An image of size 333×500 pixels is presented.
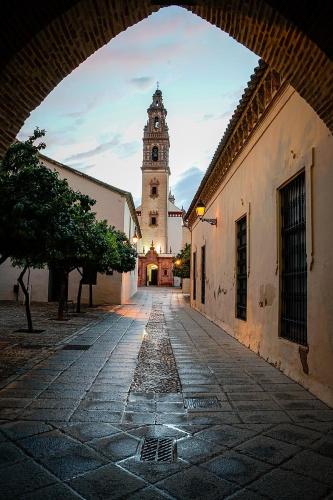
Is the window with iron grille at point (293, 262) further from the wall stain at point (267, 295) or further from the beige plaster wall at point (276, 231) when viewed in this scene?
the wall stain at point (267, 295)

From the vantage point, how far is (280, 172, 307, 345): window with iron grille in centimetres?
547

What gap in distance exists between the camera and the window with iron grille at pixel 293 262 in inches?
215

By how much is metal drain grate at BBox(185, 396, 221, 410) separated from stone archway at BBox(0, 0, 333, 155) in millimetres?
3065

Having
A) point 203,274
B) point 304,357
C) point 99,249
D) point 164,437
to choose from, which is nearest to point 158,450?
point 164,437

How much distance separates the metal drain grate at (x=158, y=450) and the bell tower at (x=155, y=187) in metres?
47.0

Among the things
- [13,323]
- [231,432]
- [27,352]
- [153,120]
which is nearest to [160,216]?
[153,120]

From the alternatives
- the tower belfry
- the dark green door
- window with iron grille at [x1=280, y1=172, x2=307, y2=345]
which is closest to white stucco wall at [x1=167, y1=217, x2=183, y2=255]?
the dark green door

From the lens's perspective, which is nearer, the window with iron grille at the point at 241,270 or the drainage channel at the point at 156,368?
the drainage channel at the point at 156,368

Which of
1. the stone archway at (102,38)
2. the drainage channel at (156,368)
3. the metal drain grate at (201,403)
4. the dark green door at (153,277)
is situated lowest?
the drainage channel at (156,368)

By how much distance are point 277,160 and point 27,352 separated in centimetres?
548

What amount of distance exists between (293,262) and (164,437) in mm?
3448

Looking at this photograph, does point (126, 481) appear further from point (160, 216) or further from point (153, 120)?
point (153, 120)

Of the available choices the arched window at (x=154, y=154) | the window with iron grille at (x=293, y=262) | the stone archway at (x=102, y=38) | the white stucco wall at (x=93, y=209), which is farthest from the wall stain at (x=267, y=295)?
the arched window at (x=154, y=154)

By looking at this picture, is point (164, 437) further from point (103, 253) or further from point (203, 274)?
point (203, 274)
